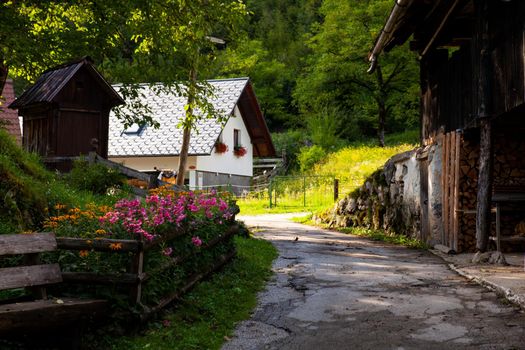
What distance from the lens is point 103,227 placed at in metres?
6.32

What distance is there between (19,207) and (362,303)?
4.74 m

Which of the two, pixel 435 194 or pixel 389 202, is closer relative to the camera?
pixel 435 194

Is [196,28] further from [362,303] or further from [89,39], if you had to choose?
[362,303]

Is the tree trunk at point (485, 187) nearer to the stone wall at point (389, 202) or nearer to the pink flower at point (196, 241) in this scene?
the stone wall at point (389, 202)

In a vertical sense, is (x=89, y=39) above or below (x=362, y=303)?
above

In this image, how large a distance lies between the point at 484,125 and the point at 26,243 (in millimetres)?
7635

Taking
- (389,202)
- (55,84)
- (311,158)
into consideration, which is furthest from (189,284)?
(311,158)

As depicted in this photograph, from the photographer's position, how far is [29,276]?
202 inches

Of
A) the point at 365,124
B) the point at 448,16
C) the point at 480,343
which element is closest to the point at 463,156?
the point at 448,16

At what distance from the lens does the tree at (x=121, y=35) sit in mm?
13453

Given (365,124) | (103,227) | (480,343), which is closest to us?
(480,343)

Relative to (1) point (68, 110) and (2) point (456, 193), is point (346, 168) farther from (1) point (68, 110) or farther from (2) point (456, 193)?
(2) point (456, 193)

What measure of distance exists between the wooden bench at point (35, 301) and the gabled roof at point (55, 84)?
11.6 m

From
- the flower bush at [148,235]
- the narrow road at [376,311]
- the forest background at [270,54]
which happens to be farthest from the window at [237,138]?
the flower bush at [148,235]
